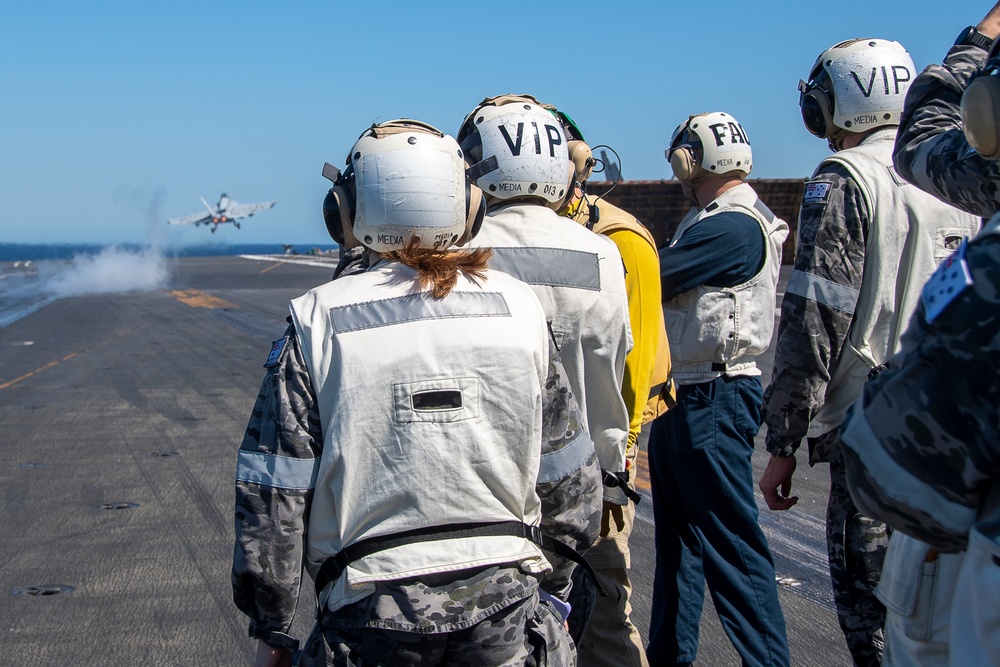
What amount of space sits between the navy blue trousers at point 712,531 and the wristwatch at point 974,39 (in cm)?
167

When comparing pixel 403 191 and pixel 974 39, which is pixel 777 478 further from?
pixel 403 191

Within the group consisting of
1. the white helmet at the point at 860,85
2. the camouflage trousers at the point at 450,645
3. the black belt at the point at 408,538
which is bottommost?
the camouflage trousers at the point at 450,645

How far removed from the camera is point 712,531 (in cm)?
372

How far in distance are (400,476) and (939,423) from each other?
1.15 meters

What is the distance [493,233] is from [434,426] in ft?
3.57

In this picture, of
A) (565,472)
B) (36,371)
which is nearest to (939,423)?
(565,472)

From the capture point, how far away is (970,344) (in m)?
1.30

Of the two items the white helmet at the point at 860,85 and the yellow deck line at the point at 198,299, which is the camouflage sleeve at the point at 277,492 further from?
the yellow deck line at the point at 198,299

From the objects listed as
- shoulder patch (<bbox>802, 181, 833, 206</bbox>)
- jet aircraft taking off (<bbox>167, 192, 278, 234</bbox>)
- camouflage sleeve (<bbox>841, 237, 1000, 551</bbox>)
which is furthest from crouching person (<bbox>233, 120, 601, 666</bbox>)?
jet aircraft taking off (<bbox>167, 192, 278, 234</bbox>)

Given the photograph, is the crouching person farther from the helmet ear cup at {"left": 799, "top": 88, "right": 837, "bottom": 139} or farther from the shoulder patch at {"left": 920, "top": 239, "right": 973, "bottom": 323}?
the helmet ear cup at {"left": 799, "top": 88, "right": 837, "bottom": 139}

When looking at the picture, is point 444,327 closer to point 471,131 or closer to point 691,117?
point 471,131

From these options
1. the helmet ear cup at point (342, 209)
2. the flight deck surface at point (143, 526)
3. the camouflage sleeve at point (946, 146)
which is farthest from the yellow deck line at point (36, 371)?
the camouflage sleeve at point (946, 146)

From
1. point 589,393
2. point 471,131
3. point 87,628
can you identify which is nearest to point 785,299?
point 589,393

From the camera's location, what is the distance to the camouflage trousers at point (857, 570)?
2938mm
